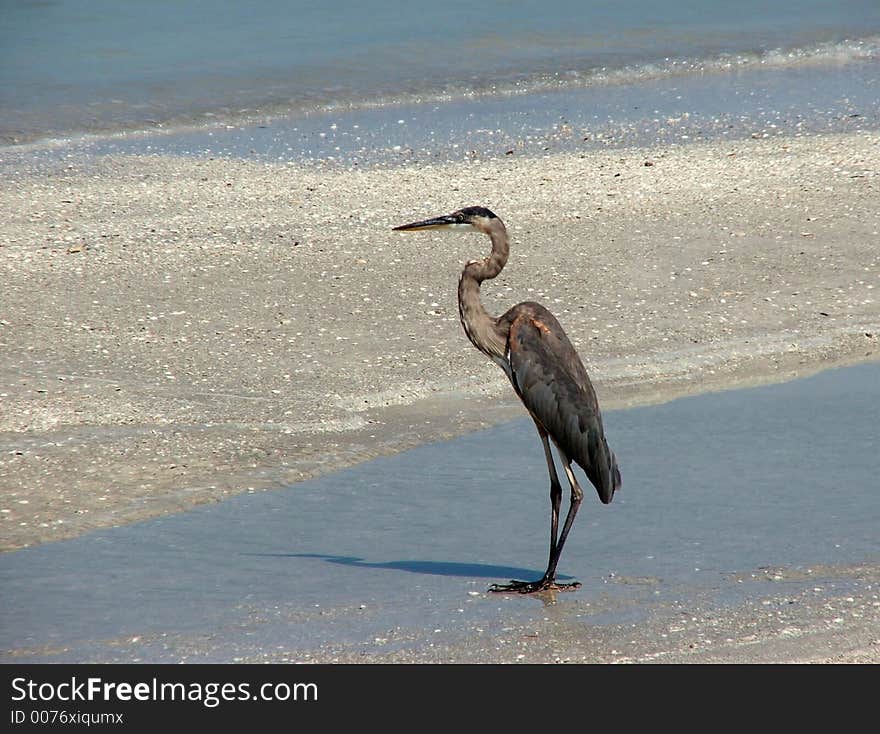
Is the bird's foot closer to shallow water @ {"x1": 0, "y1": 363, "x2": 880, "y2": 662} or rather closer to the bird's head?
shallow water @ {"x1": 0, "y1": 363, "x2": 880, "y2": 662}

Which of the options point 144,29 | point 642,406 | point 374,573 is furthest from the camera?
point 144,29

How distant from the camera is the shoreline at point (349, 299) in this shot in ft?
27.5

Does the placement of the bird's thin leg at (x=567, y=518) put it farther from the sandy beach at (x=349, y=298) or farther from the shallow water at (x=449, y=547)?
the sandy beach at (x=349, y=298)

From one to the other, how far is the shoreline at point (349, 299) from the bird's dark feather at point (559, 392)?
143 centimetres

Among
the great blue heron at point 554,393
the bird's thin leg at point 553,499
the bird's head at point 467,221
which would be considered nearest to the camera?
the bird's thin leg at point 553,499

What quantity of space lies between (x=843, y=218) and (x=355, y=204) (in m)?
4.15

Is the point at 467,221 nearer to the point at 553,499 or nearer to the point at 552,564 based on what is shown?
the point at 553,499

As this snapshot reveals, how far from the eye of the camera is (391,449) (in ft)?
27.4

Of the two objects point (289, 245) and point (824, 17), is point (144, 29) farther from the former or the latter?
point (289, 245)

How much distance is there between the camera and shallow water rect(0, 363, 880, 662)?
615 cm

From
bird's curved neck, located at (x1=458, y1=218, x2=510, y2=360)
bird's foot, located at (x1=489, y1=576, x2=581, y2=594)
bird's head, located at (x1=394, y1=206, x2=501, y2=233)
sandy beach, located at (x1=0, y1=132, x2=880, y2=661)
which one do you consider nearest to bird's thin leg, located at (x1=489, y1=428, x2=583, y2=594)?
bird's foot, located at (x1=489, y1=576, x2=581, y2=594)

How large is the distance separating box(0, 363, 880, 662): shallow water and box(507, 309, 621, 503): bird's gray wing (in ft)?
1.38

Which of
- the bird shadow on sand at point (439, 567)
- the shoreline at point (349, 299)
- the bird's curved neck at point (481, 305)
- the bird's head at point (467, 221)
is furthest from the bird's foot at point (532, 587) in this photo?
the bird's head at point (467, 221)

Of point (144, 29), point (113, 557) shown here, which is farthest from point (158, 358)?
point (144, 29)
